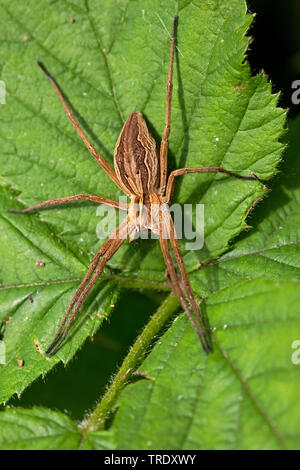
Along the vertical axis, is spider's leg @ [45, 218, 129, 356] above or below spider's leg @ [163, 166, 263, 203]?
below

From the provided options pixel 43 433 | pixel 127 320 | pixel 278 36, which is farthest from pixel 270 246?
pixel 278 36

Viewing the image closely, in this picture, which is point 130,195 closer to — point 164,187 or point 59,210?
point 164,187

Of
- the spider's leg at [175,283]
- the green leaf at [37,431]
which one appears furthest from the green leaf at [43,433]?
the spider's leg at [175,283]

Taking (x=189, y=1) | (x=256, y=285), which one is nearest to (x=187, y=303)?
(x=256, y=285)

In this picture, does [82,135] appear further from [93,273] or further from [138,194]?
[93,273]

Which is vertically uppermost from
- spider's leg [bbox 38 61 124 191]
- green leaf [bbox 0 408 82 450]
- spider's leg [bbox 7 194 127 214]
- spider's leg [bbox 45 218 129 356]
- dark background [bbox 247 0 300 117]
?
dark background [bbox 247 0 300 117]

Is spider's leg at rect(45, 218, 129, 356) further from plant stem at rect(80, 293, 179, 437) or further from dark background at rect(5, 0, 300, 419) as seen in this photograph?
dark background at rect(5, 0, 300, 419)

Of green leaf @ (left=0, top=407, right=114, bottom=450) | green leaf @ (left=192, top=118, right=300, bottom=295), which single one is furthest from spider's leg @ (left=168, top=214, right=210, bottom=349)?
green leaf @ (left=0, top=407, right=114, bottom=450)
